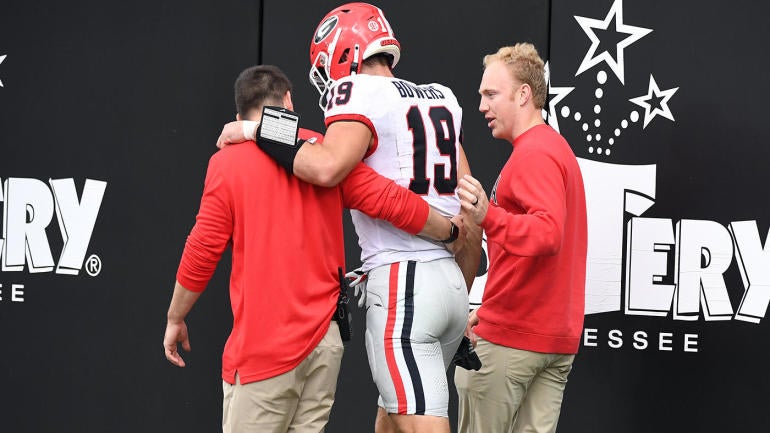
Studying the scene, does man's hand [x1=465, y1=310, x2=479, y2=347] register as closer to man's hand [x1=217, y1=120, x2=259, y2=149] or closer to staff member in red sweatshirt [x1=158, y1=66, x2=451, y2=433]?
staff member in red sweatshirt [x1=158, y1=66, x2=451, y2=433]

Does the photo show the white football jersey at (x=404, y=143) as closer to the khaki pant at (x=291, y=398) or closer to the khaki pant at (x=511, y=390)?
the khaki pant at (x=291, y=398)

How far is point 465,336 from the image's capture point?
3088mm

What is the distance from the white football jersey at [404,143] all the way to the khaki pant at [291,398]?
32 cm

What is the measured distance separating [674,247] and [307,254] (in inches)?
81.6

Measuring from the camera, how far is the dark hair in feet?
9.13

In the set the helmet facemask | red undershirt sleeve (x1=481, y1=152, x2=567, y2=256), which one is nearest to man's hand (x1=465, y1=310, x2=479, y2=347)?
red undershirt sleeve (x1=481, y1=152, x2=567, y2=256)

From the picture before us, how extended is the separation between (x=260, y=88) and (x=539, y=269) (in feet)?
3.40

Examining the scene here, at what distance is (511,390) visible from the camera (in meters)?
3.09

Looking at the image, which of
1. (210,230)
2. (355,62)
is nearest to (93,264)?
(210,230)

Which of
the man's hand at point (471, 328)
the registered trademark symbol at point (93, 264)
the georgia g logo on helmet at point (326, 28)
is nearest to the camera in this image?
the georgia g logo on helmet at point (326, 28)

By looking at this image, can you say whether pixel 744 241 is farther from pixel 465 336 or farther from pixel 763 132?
pixel 465 336

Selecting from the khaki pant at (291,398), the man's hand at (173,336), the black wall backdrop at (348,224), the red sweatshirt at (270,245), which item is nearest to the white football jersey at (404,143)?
the red sweatshirt at (270,245)

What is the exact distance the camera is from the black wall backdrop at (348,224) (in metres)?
4.16

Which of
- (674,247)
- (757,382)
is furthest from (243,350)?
(757,382)
